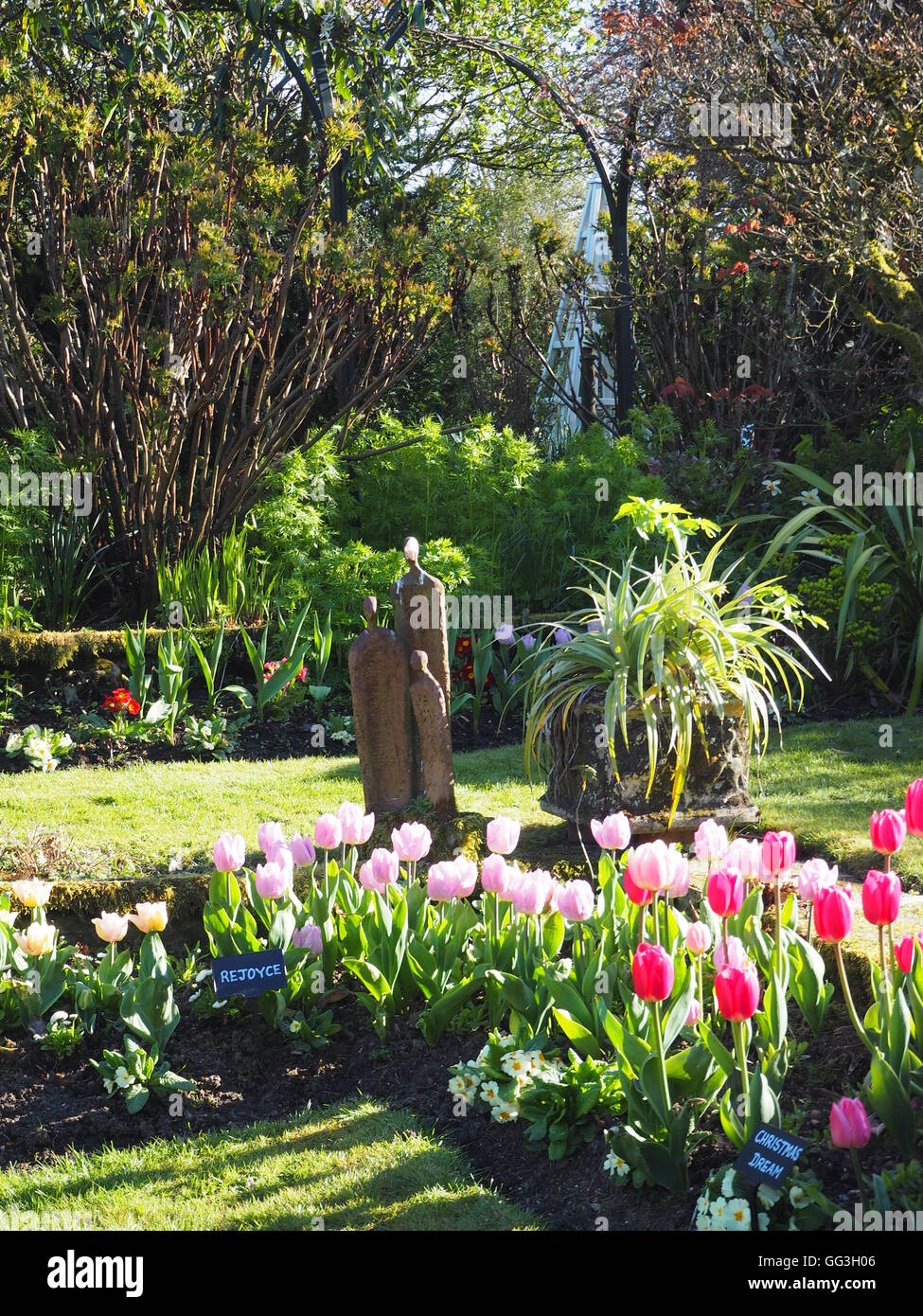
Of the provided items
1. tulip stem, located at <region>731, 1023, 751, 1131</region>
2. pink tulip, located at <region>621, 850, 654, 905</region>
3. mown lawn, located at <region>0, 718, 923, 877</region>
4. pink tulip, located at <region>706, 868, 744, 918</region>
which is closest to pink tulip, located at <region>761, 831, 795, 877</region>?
pink tulip, located at <region>706, 868, 744, 918</region>

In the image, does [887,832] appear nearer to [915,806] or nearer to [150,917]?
[915,806]

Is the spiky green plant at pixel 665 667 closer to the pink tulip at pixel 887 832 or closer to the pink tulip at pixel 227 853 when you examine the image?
the pink tulip at pixel 227 853

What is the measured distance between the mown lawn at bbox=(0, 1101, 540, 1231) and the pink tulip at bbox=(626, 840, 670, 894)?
706 millimetres

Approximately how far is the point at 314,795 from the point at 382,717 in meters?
1.23

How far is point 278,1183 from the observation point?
2688 millimetres

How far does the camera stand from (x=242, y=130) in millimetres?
7453

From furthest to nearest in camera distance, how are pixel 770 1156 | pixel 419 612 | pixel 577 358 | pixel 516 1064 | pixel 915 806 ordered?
pixel 577 358, pixel 419 612, pixel 516 1064, pixel 915 806, pixel 770 1156

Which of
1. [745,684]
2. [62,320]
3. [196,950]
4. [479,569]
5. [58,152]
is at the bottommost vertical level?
[196,950]

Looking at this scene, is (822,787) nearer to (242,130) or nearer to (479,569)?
(479,569)

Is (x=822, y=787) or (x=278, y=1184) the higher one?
(x=822, y=787)

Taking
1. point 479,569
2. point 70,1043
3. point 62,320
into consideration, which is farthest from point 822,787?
point 62,320

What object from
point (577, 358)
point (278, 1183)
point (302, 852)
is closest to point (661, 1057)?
point (278, 1183)

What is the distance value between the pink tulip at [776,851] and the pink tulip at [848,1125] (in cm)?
62

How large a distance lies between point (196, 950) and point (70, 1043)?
0.49 m
